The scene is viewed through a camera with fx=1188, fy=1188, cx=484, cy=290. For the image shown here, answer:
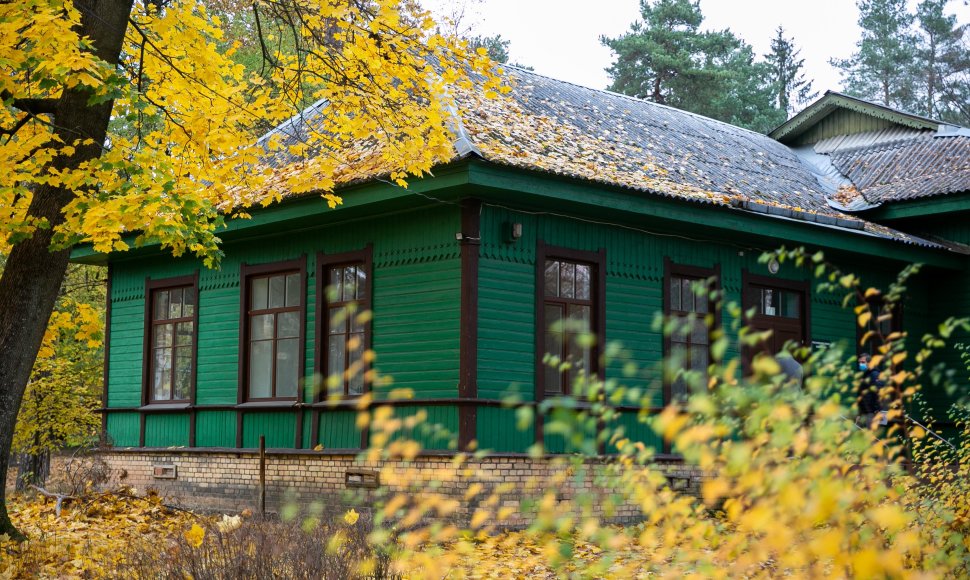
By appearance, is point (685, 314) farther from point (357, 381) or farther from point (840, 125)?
point (840, 125)

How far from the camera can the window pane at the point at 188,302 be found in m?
18.0

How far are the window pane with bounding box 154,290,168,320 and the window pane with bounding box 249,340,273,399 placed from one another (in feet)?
8.28

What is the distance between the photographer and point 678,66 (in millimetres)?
45656

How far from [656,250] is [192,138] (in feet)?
21.7

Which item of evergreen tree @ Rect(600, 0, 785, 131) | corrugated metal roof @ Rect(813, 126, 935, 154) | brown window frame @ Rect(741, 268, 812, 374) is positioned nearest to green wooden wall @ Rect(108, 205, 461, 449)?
brown window frame @ Rect(741, 268, 812, 374)

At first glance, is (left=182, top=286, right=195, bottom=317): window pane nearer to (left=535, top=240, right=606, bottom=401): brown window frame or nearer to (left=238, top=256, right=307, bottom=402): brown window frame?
(left=238, top=256, right=307, bottom=402): brown window frame

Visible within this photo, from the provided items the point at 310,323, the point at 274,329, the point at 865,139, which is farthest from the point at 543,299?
the point at 865,139

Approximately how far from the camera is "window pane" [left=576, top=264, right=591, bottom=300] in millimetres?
15055

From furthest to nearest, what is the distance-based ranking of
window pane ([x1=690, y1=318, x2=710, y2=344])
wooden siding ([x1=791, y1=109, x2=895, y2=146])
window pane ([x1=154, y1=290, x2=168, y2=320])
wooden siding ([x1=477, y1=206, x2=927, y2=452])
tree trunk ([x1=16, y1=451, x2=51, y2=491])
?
1. wooden siding ([x1=791, y1=109, x2=895, y2=146])
2. tree trunk ([x1=16, y1=451, x2=51, y2=491])
3. window pane ([x1=154, y1=290, x2=168, y2=320])
4. window pane ([x1=690, y1=318, x2=710, y2=344])
5. wooden siding ([x1=477, y1=206, x2=927, y2=452])

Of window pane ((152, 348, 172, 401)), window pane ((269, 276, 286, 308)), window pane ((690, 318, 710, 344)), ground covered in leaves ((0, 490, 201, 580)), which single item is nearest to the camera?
ground covered in leaves ((0, 490, 201, 580))

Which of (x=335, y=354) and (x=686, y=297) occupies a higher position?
(x=686, y=297)

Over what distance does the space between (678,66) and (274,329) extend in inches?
1271

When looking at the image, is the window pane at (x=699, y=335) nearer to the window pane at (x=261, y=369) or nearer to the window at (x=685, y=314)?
the window at (x=685, y=314)

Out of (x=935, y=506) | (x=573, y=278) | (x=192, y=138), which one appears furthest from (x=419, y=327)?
(x=935, y=506)
